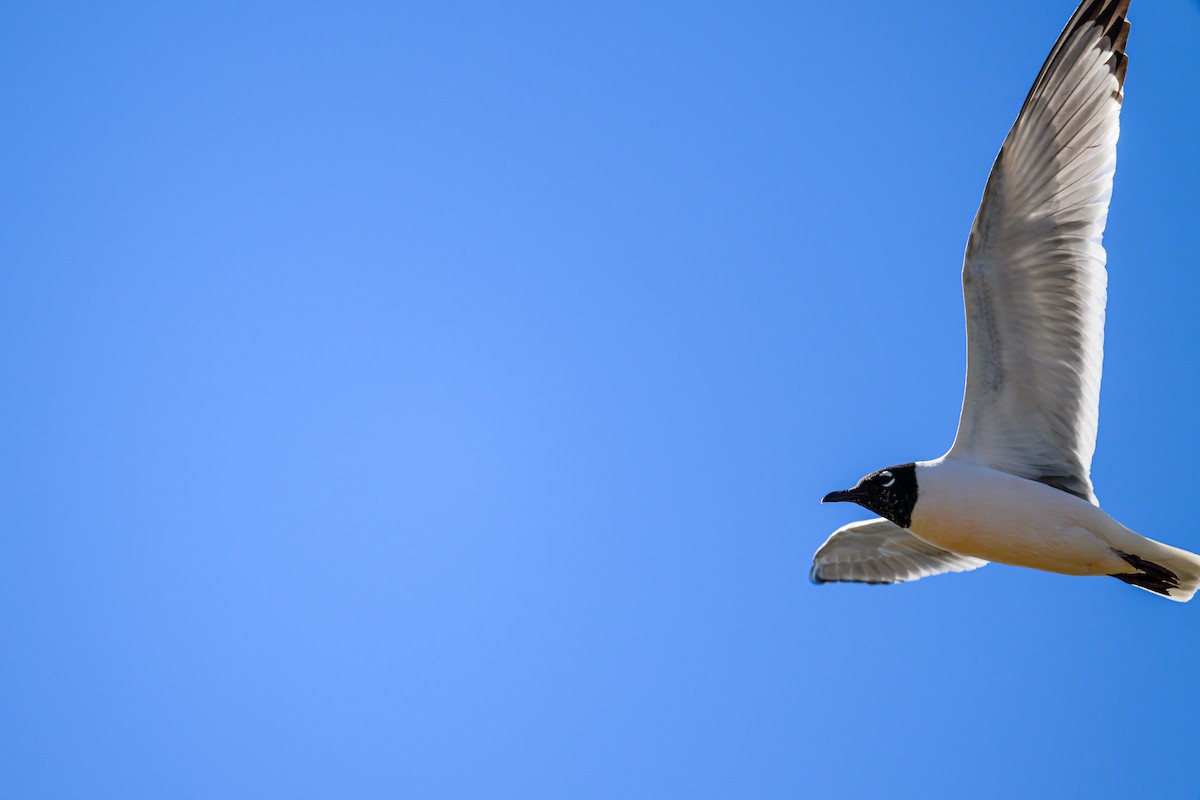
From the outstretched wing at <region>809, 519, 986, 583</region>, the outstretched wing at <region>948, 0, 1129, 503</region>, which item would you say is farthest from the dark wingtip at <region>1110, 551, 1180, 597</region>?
the outstretched wing at <region>809, 519, 986, 583</region>

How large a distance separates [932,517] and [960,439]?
484 mm

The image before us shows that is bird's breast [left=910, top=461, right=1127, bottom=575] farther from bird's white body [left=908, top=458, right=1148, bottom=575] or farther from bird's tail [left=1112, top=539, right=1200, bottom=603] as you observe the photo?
bird's tail [left=1112, top=539, right=1200, bottom=603]

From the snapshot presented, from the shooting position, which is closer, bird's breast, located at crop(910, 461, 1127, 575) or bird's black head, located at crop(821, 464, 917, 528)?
bird's breast, located at crop(910, 461, 1127, 575)

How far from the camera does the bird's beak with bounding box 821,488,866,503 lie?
6375mm

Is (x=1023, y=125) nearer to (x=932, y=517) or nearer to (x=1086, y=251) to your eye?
(x=1086, y=251)

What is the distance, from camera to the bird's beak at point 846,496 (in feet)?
20.9

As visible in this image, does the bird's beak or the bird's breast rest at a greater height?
the bird's beak

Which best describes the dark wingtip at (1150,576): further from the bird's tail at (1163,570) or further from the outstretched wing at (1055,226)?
the outstretched wing at (1055,226)

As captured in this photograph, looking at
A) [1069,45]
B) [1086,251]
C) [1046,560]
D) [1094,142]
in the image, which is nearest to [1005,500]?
[1046,560]

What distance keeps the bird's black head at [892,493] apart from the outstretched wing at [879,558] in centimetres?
118

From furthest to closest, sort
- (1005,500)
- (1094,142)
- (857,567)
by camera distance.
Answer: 1. (857,567)
2. (1005,500)
3. (1094,142)

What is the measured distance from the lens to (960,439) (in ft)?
20.3

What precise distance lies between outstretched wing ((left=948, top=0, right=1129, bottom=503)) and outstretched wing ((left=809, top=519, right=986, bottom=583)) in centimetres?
198

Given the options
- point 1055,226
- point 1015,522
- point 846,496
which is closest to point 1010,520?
point 1015,522
